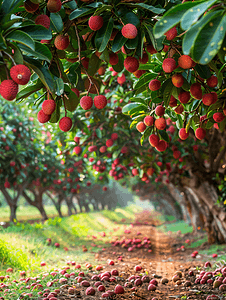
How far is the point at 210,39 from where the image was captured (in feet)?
2.97

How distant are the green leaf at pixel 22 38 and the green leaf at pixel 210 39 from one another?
0.65 m

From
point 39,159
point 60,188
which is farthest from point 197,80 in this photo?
point 60,188

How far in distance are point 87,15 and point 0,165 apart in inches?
269

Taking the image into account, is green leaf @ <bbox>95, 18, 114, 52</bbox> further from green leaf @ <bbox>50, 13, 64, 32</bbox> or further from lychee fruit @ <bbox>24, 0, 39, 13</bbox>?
lychee fruit @ <bbox>24, 0, 39, 13</bbox>

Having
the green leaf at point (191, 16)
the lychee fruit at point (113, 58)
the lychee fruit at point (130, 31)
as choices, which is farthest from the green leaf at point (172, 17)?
the lychee fruit at point (113, 58)

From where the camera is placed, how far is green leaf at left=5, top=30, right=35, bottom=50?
1.04 m

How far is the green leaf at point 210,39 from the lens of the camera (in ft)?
2.91

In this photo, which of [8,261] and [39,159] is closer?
[8,261]

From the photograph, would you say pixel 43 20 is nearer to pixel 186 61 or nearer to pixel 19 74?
pixel 19 74

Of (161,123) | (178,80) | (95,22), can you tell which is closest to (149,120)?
(161,123)

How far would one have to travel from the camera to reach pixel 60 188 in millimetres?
13484

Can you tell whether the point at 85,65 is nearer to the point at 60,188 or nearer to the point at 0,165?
the point at 0,165

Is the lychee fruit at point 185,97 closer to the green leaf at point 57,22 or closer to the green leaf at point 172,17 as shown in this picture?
the green leaf at point 172,17

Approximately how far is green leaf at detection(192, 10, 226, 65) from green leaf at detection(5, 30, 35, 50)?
65cm
